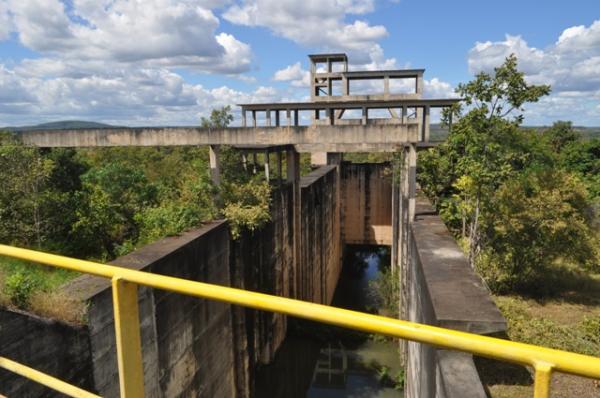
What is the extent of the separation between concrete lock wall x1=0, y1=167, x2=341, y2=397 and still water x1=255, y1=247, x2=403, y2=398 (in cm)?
68

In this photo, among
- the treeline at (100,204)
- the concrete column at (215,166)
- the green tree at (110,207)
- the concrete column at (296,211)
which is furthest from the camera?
the concrete column at (296,211)

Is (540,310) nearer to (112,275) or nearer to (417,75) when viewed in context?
(112,275)

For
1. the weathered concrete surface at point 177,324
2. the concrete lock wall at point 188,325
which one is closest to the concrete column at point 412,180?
the concrete lock wall at point 188,325

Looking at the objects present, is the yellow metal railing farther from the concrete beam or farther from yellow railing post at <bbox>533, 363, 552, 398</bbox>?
the concrete beam

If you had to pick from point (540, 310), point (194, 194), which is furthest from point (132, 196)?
point (540, 310)

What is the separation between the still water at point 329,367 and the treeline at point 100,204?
15.2ft

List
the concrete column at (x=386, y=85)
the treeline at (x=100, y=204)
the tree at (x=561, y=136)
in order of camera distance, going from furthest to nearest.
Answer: the tree at (x=561, y=136) < the concrete column at (x=386, y=85) < the treeline at (x=100, y=204)

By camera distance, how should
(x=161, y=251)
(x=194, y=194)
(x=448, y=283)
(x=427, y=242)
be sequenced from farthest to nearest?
(x=194, y=194)
(x=427, y=242)
(x=161, y=251)
(x=448, y=283)

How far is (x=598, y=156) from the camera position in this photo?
26266mm

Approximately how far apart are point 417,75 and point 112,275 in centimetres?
2674

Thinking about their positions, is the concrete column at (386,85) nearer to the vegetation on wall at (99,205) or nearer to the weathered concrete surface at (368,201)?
the weathered concrete surface at (368,201)

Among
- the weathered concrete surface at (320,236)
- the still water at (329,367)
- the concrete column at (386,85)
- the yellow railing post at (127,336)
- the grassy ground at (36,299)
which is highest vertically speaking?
the concrete column at (386,85)

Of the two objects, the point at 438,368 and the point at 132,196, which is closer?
the point at 438,368

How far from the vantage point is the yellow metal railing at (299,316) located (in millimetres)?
1135
